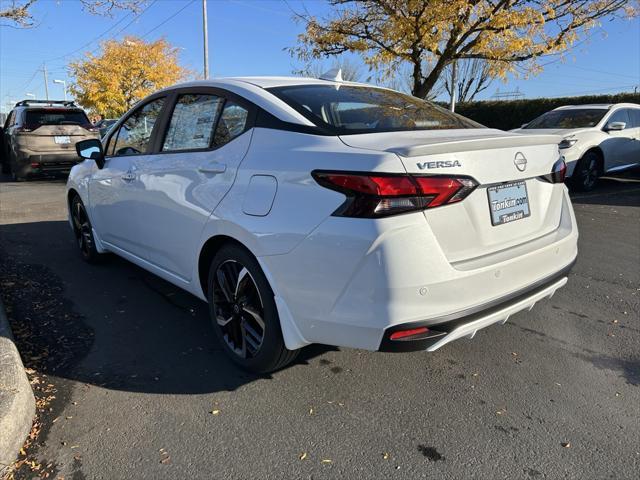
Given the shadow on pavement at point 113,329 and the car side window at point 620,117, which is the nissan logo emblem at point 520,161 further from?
the car side window at point 620,117

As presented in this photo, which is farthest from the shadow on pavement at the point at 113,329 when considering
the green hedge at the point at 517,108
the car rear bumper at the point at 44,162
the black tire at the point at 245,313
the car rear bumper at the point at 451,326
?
the green hedge at the point at 517,108

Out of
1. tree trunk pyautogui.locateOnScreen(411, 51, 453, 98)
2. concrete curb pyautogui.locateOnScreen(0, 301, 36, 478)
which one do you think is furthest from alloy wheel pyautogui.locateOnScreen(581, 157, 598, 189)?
concrete curb pyautogui.locateOnScreen(0, 301, 36, 478)

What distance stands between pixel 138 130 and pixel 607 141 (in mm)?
8690

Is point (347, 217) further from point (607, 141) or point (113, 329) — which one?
point (607, 141)

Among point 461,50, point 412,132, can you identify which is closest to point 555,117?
point 461,50

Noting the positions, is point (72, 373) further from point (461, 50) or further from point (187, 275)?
point (461, 50)

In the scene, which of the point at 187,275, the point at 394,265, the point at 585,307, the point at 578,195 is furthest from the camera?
the point at 578,195

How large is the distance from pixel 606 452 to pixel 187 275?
250 centimetres

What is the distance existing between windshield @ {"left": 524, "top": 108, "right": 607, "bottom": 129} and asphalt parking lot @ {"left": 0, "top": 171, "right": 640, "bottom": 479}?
21.8 ft

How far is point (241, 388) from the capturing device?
9.22 feet

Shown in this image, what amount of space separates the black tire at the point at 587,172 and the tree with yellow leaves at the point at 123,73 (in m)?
27.6

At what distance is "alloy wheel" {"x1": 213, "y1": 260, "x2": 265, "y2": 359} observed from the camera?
278cm

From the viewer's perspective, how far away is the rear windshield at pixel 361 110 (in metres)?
2.67

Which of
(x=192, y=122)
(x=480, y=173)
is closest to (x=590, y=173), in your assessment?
(x=480, y=173)
